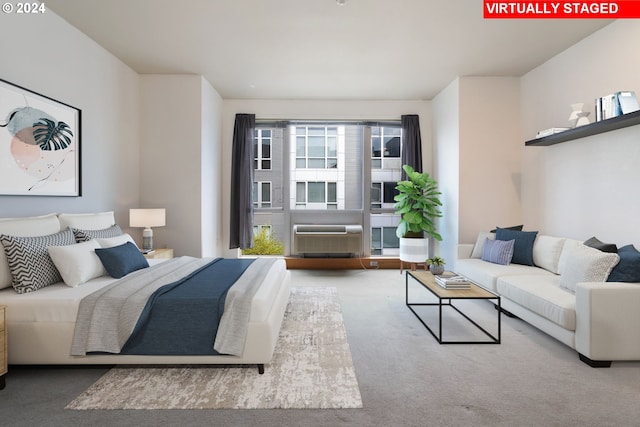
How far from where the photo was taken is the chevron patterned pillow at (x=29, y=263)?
239cm

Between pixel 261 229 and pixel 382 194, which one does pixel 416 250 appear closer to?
pixel 382 194

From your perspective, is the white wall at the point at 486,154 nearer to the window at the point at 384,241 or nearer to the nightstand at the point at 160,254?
the window at the point at 384,241

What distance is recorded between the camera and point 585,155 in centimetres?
372

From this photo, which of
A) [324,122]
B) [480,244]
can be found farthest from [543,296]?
[324,122]

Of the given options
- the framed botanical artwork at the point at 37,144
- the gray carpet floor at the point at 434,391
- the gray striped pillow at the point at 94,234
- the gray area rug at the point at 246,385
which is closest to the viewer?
the gray carpet floor at the point at 434,391

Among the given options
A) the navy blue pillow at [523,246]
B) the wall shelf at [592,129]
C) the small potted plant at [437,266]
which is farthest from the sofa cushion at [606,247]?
the small potted plant at [437,266]

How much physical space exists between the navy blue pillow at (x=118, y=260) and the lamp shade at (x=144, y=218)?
1097 millimetres

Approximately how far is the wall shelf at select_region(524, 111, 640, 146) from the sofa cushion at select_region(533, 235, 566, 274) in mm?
1113

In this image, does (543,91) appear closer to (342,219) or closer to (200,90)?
(342,219)

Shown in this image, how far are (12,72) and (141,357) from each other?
8.34ft

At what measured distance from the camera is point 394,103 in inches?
234

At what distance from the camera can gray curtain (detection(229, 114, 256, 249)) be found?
571 centimetres

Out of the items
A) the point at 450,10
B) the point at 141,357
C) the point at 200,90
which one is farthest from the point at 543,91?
the point at 141,357

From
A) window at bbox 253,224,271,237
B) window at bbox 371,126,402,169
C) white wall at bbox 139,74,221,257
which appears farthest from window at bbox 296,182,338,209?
white wall at bbox 139,74,221,257
